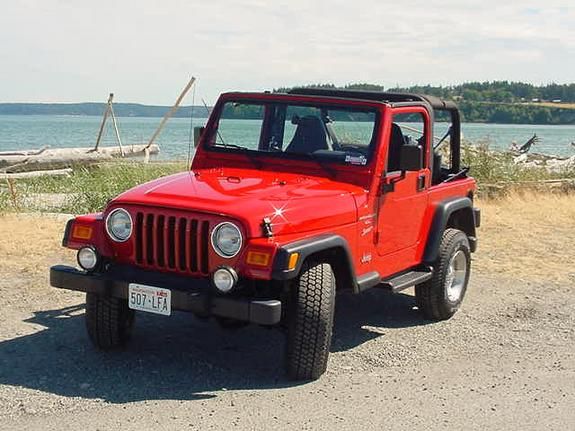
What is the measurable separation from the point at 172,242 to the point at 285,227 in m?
0.77

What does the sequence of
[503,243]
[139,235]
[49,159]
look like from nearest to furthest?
[139,235]
[503,243]
[49,159]

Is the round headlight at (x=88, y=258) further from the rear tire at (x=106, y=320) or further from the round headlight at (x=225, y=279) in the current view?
the round headlight at (x=225, y=279)

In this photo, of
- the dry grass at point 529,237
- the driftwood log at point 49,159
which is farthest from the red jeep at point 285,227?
the driftwood log at point 49,159

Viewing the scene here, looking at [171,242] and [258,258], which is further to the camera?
[171,242]

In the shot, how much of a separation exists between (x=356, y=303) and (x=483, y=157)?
10.0 meters

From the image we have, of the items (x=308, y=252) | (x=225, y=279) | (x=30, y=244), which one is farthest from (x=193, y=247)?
(x=30, y=244)

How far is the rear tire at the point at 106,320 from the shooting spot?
237 inches

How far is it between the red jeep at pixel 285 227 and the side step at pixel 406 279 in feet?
0.04

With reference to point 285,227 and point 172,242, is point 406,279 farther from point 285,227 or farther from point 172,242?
point 172,242

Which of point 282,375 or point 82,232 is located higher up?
point 82,232

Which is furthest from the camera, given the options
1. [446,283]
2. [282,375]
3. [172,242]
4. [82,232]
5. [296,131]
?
[446,283]

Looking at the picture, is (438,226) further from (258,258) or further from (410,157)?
(258,258)

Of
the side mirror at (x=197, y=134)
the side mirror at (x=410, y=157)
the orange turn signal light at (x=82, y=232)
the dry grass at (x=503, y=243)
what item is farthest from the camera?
the dry grass at (x=503, y=243)

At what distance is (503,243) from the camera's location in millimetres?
11477
